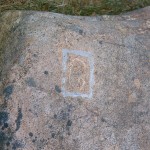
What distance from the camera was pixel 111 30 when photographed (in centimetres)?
195

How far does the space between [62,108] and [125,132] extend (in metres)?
0.34

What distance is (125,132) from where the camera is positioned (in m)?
1.79

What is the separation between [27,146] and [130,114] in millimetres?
527

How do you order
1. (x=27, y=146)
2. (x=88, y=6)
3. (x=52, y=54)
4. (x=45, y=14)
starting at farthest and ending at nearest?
(x=88, y=6), (x=45, y=14), (x=52, y=54), (x=27, y=146)

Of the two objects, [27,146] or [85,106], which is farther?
[85,106]

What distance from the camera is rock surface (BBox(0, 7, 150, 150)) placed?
162 cm

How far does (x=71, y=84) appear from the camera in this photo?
1.73 m

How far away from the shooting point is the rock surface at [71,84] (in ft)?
5.32

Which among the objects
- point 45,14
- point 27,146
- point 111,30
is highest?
point 45,14

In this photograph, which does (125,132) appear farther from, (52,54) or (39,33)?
(39,33)

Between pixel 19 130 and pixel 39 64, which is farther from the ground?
pixel 39 64

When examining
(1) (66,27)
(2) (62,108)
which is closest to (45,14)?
(1) (66,27)

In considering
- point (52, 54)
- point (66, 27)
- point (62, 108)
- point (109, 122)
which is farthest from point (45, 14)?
point (109, 122)

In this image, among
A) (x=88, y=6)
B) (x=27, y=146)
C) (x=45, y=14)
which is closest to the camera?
(x=27, y=146)
